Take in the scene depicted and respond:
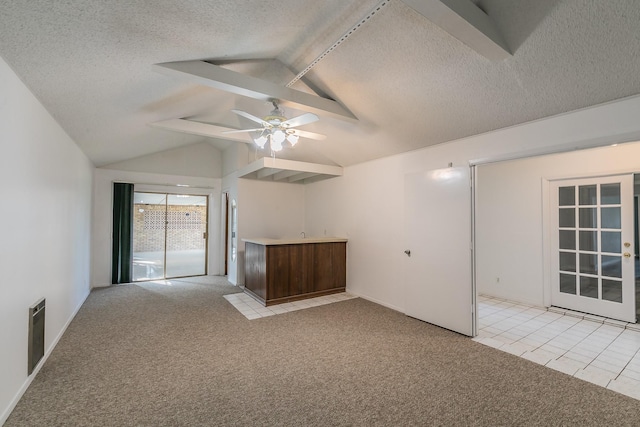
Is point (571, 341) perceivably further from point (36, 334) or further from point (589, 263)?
point (36, 334)

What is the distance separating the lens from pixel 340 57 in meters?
2.77

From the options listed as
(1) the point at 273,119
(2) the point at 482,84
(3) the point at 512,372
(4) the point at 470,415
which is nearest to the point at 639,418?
(3) the point at 512,372

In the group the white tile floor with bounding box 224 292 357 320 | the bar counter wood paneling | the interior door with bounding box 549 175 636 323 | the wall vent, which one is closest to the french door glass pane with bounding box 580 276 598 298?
the interior door with bounding box 549 175 636 323

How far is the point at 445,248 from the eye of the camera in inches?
143

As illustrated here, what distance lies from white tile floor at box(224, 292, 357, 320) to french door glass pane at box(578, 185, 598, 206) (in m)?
3.94

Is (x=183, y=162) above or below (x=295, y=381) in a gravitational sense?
above

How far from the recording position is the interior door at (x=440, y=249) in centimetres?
342

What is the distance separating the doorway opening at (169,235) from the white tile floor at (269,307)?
98.2 inches

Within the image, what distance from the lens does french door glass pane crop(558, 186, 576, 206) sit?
14.0ft

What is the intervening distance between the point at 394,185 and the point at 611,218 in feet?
10.1

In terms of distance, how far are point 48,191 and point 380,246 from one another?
4.36 metres

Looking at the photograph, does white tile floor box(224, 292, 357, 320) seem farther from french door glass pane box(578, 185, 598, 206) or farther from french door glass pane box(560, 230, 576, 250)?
french door glass pane box(578, 185, 598, 206)

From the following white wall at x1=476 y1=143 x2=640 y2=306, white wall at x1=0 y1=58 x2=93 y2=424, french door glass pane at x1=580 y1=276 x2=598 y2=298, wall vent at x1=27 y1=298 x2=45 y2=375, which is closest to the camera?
white wall at x1=0 y1=58 x2=93 y2=424

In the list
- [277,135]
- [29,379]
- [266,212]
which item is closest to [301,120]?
[277,135]
